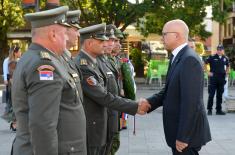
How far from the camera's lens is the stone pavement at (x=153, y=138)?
848 cm

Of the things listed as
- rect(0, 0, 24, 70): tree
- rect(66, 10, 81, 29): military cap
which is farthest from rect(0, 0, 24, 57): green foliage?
rect(66, 10, 81, 29): military cap

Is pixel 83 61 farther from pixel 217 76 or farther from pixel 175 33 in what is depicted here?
pixel 217 76

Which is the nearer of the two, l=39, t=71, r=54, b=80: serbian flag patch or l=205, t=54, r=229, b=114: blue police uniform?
l=39, t=71, r=54, b=80: serbian flag patch

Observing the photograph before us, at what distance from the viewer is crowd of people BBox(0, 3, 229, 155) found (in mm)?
3354

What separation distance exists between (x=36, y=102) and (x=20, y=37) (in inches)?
1296

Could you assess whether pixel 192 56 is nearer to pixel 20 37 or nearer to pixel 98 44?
pixel 98 44

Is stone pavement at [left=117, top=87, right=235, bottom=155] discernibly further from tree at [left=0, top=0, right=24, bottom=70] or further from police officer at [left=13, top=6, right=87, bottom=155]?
tree at [left=0, top=0, right=24, bottom=70]

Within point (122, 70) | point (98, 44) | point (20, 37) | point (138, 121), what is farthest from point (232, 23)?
point (98, 44)

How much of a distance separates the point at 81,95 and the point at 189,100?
3.35 feet

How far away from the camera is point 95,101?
510cm

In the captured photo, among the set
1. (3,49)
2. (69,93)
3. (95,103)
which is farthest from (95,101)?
(3,49)

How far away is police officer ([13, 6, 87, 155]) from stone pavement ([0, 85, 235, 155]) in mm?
4760

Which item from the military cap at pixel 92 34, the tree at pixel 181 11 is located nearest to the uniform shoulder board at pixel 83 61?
the military cap at pixel 92 34

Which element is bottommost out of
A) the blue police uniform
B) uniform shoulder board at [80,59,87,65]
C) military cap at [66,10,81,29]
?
the blue police uniform
